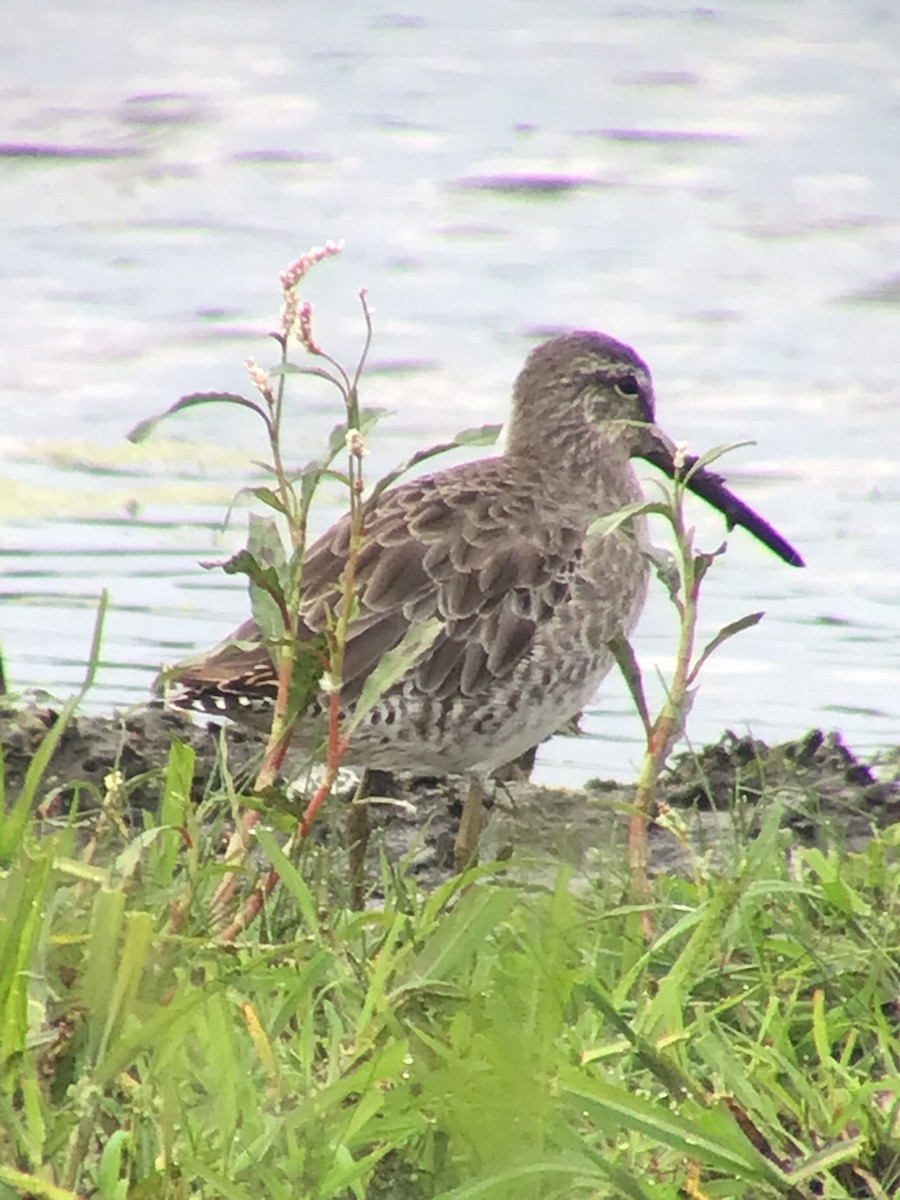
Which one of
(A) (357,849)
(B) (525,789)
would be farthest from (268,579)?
(B) (525,789)

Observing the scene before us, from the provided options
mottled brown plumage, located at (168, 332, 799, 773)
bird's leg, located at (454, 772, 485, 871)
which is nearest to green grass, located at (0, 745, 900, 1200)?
bird's leg, located at (454, 772, 485, 871)

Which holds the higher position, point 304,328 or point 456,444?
point 304,328

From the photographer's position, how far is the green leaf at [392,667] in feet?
12.1

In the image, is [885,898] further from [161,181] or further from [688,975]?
[161,181]

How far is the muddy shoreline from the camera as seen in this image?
5754 millimetres

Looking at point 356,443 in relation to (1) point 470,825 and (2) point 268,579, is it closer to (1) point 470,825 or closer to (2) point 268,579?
(2) point 268,579

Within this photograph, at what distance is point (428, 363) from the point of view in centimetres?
1152

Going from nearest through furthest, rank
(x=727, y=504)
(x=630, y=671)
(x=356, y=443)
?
(x=356, y=443) < (x=630, y=671) < (x=727, y=504)

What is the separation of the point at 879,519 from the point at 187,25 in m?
9.91

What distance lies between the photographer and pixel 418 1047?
3.28 m

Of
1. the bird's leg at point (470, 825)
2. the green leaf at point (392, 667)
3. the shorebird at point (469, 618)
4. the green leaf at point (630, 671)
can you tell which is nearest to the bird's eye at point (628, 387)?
the shorebird at point (469, 618)

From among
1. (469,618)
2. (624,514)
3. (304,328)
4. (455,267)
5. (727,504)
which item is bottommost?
(469,618)

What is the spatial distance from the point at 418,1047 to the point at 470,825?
2454 millimetres

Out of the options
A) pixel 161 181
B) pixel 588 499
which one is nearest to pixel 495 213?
pixel 161 181
